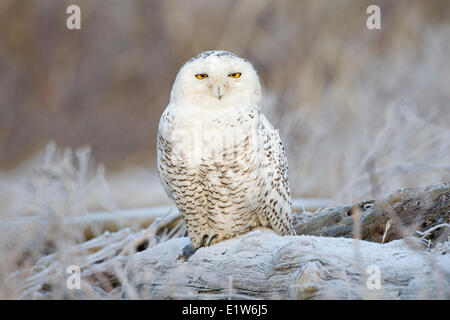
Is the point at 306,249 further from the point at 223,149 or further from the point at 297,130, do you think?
the point at 297,130

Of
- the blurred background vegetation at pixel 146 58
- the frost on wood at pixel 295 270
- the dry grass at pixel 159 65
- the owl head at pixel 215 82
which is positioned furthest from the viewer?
the blurred background vegetation at pixel 146 58

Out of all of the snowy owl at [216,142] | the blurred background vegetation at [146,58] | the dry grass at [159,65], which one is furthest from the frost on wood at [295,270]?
the blurred background vegetation at [146,58]

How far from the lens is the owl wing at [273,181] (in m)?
2.25

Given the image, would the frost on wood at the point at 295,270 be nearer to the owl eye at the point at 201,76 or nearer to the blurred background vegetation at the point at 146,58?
the owl eye at the point at 201,76

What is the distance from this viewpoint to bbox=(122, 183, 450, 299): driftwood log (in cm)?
158

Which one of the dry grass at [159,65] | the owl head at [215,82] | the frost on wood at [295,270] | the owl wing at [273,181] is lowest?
the frost on wood at [295,270]

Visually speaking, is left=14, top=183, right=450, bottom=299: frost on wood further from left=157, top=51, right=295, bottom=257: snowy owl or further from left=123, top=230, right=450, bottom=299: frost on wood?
left=157, top=51, right=295, bottom=257: snowy owl

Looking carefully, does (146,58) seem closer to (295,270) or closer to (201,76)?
(201,76)

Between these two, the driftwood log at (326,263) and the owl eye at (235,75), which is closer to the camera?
the driftwood log at (326,263)

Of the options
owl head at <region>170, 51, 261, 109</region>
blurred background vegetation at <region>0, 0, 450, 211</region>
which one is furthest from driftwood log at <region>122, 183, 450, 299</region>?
blurred background vegetation at <region>0, 0, 450, 211</region>

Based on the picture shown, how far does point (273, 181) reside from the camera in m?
2.33

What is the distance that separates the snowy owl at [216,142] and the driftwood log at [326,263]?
0.18m

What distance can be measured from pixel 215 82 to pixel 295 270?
0.76 meters

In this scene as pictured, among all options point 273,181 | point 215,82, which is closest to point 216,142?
point 215,82
